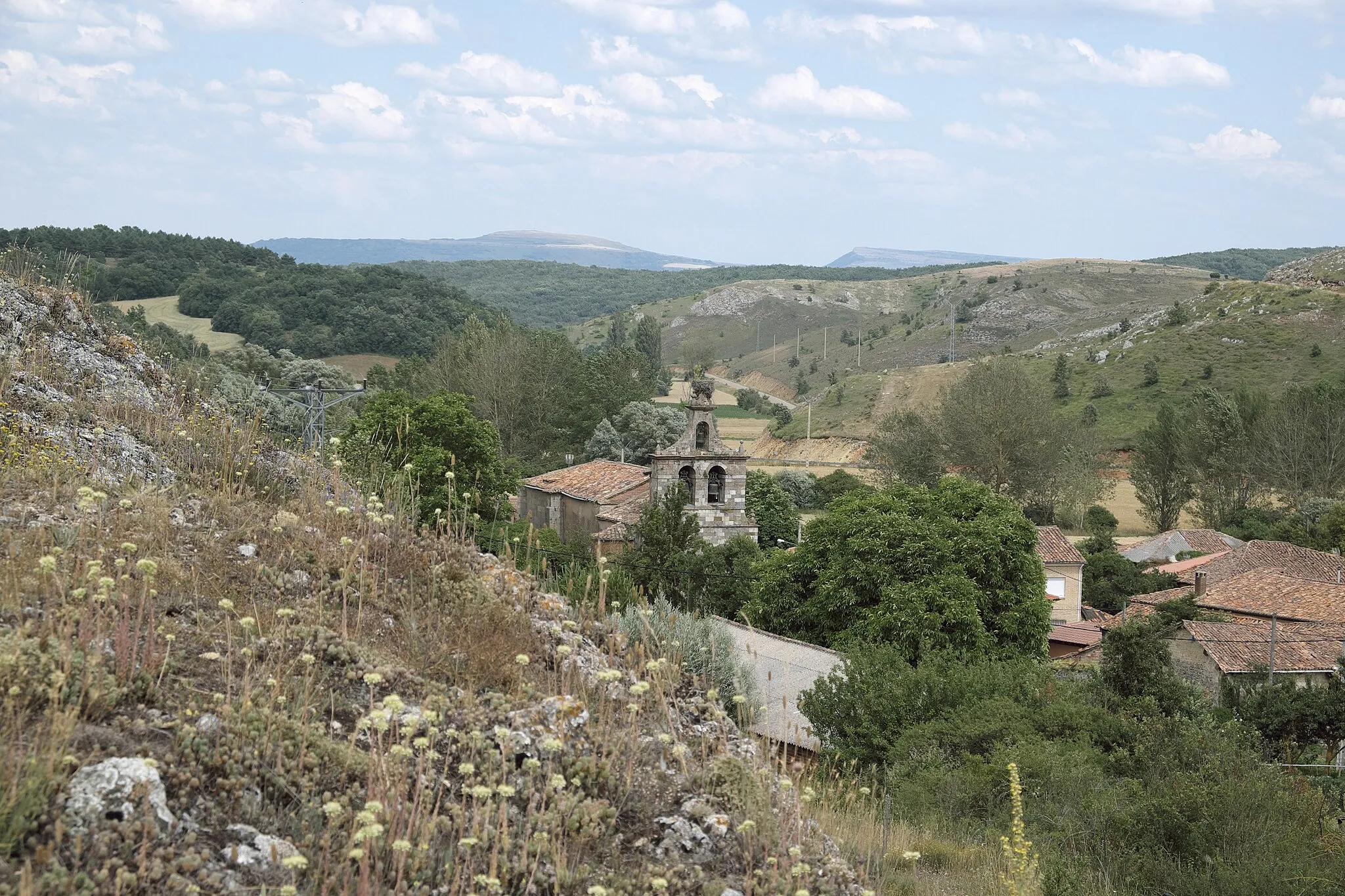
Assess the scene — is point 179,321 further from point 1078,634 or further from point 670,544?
point 1078,634

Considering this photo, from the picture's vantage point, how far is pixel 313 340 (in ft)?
312

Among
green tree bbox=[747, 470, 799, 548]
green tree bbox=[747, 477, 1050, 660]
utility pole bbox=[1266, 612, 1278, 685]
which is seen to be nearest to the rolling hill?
green tree bbox=[747, 470, 799, 548]

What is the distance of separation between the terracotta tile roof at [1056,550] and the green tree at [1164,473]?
15.5 meters

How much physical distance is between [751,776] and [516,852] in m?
1.35

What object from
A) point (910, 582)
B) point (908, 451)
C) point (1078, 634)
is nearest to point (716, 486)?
point (910, 582)

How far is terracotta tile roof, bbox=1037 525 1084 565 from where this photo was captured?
122ft

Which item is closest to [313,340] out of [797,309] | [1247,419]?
[1247,419]

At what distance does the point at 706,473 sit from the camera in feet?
104

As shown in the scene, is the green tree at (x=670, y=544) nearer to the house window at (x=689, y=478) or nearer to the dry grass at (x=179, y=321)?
the house window at (x=689, y=478)

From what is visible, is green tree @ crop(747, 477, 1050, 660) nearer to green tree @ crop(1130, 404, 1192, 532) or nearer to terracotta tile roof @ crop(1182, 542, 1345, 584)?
terracotta tile roof @ crop(1182, 542, 1345, 584)

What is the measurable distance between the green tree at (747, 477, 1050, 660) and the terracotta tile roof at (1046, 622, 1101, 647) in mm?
6716

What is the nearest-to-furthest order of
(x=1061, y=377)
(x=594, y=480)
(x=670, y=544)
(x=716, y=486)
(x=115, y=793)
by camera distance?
(x=115, y=793)
(x=670, y=544)
(x=716, y=486)
(x=594, y=480)
(x=1061, y=377)

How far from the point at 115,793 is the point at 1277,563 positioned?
39205 millimetres

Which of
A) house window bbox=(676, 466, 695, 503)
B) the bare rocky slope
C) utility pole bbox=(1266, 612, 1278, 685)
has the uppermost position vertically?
the bare rocky slope
